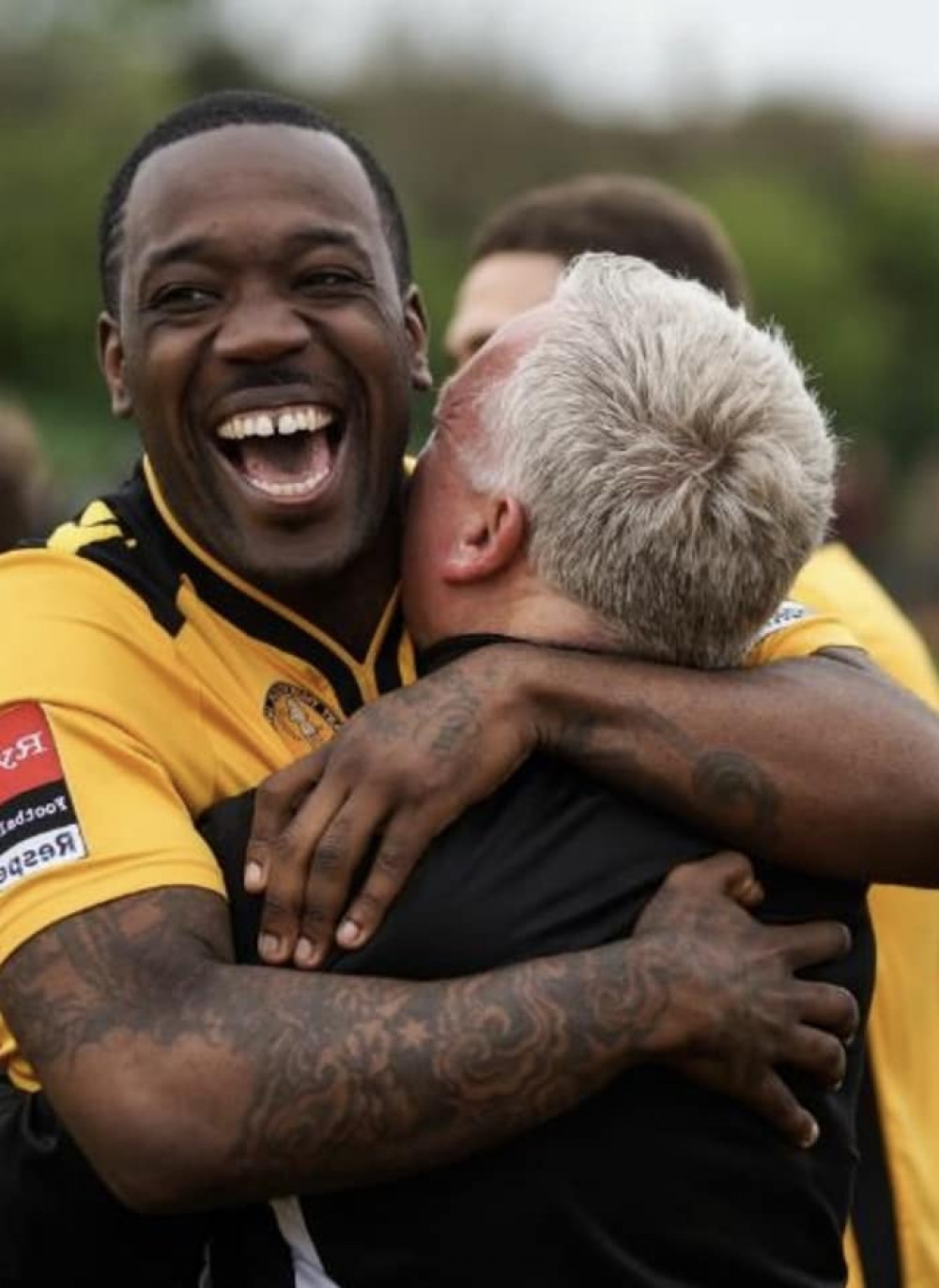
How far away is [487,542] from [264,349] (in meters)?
0.47

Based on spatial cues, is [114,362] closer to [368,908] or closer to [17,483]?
[368,908]

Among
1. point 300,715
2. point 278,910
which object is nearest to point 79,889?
point 278,910

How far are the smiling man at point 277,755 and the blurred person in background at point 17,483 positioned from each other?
291cm

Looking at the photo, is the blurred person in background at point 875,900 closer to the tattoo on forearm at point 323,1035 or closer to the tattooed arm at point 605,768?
the tattooed arm at point 605,768

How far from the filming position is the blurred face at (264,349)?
355cm

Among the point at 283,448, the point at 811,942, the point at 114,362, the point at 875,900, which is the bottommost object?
the point at 875,900

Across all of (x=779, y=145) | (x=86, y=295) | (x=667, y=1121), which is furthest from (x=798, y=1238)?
(x=779, y=145)

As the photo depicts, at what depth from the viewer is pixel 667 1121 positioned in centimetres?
314

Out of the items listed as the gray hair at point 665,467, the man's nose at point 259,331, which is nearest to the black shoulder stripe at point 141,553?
the man's nose at point 259,331

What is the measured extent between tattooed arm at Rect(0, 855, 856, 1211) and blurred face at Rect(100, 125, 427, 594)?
28.9 inches

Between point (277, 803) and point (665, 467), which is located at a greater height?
point (665, 467)

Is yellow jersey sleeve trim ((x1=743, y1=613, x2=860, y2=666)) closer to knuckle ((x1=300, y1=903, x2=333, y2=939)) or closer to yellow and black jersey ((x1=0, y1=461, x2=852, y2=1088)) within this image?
yellow and black jersey ((x1=0, y1=461, x2=852, y2=1088))

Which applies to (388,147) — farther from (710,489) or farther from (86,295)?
(710,489)

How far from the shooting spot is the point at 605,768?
3.23 metres
